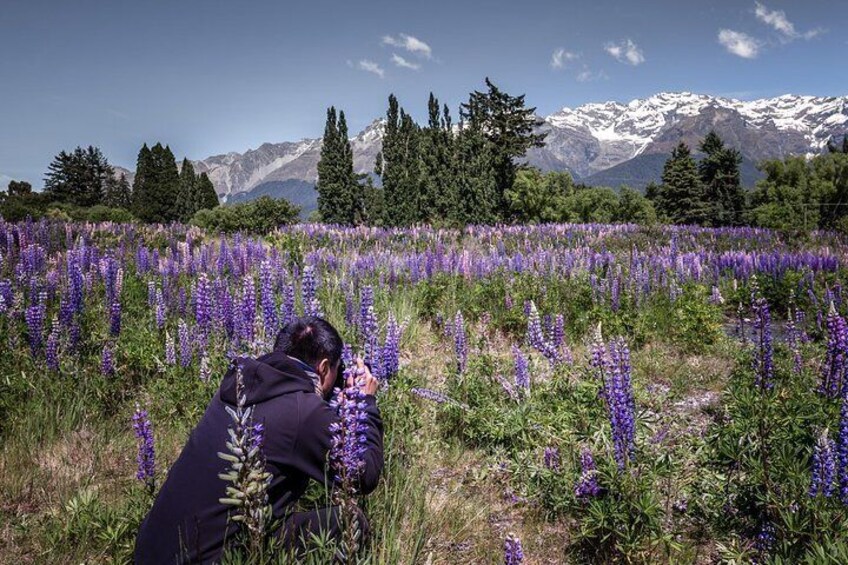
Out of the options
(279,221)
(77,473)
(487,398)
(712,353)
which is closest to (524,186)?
(279,221)

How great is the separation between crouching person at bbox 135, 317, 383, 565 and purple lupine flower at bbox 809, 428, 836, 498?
233 cm

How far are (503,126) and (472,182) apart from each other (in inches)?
694

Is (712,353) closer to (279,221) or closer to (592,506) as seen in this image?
(592,506)

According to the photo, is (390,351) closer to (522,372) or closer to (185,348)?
(522,372)

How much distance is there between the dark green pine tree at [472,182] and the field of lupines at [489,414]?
1547cm

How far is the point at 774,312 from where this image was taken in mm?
9641

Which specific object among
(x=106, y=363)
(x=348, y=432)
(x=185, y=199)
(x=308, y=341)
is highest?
(x=185, y=199)

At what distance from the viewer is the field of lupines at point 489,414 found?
3057 millimetres

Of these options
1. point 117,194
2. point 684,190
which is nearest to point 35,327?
point 684,190

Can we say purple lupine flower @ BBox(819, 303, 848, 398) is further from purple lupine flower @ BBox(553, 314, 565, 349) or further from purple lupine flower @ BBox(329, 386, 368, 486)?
purple lupine flower @ BBox(329, 386, 368, 486)

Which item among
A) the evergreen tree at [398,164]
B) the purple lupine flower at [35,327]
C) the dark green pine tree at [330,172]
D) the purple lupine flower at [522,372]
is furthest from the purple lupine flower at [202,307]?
the dark green pine tree at [330,172]

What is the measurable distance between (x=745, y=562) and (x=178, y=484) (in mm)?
3212

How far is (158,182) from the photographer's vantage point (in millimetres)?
63250

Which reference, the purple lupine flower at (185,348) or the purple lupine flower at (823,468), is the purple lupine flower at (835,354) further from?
the purple lupine flower at (185,348)
